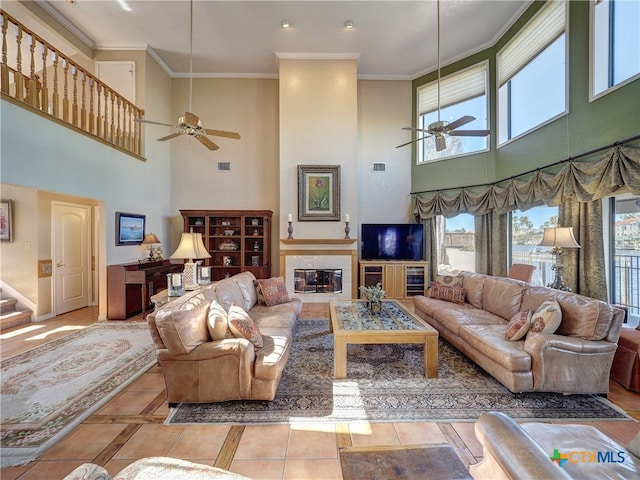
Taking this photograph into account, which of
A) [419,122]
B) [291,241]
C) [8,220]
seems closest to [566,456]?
[291,241]

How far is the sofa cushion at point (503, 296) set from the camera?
3.32 m

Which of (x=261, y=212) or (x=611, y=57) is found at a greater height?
(x=611, y=57)

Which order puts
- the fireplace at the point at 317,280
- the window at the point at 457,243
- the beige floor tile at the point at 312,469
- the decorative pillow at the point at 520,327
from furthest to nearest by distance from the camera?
the fireplace at the point at 317,280
the window at the point at 457,243
the decorative pillow at the point at 520,327
the beige floor tile at the point at 312,469

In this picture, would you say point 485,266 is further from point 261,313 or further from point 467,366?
point 261,313

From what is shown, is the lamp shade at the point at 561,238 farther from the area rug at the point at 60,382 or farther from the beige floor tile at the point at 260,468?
the area rug at the point at 60,382

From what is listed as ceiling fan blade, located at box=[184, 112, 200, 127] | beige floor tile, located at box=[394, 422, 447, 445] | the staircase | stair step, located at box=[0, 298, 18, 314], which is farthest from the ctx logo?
stair step, located at box=[0, 298, 18, 314]

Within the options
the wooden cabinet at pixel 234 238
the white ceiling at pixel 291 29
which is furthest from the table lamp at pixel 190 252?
the white ceiling at pixel 291 29

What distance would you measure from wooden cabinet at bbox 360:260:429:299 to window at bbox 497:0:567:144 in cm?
299

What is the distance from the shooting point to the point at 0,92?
3.13 metres

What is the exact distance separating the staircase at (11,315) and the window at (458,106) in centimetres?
782

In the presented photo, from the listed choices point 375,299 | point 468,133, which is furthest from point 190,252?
point 468,133

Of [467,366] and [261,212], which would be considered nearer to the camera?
[467,366]

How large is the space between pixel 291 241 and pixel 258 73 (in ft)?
13.3

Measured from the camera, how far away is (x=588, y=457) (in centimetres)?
124
